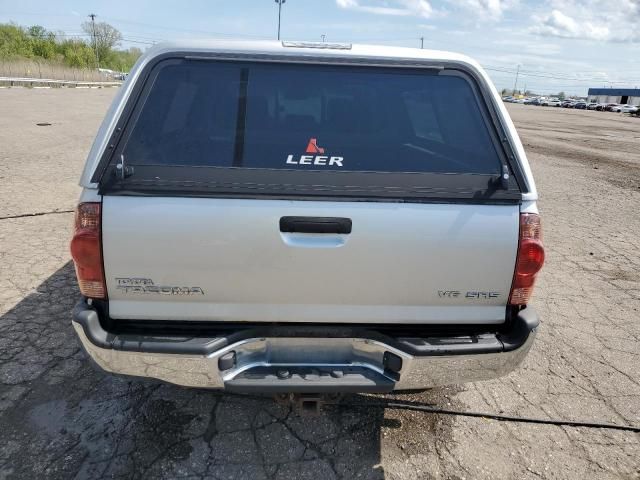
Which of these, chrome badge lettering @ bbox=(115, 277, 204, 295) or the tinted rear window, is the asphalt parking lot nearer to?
chrome badge lettering @ bbox=(115, 277, 204, 295)

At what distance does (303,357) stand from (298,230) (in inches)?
25.0

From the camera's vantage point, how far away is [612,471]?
8.43 feet

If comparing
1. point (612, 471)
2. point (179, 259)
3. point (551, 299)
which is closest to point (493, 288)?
point (612, 471)

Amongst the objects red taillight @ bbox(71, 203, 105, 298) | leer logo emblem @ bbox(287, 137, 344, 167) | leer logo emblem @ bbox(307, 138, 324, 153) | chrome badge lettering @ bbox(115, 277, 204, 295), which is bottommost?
chrome badge lettering @ bbox(115, 277, 204, 295)

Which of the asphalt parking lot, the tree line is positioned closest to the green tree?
the tree line

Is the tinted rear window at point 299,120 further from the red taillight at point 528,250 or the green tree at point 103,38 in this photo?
the green tree at point 103,38

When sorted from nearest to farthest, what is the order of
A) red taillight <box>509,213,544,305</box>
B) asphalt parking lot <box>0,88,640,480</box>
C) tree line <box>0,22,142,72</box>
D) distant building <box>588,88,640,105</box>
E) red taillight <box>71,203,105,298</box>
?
red taillight <box>71,203,105,298</box> → red taillight <box>509,213,544,305</box> → asphalt parking lot <box>0,88,640,480</box> → tree line <box>0,22,142,72</box> → distant building <box>588,88,640,105</box>

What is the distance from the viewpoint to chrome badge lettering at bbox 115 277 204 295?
2139 millimetres

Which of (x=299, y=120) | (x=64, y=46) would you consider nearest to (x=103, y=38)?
(x=64, y=46)

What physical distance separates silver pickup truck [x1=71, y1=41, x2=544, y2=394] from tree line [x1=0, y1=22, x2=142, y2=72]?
7087 centimetres

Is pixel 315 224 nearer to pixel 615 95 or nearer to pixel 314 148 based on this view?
pixel 314 148

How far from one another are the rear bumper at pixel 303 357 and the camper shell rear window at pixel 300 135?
0.68 metres

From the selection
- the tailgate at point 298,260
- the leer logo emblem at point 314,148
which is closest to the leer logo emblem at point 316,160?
the leer logo emblem at point 314,148

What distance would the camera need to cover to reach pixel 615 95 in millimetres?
104688
